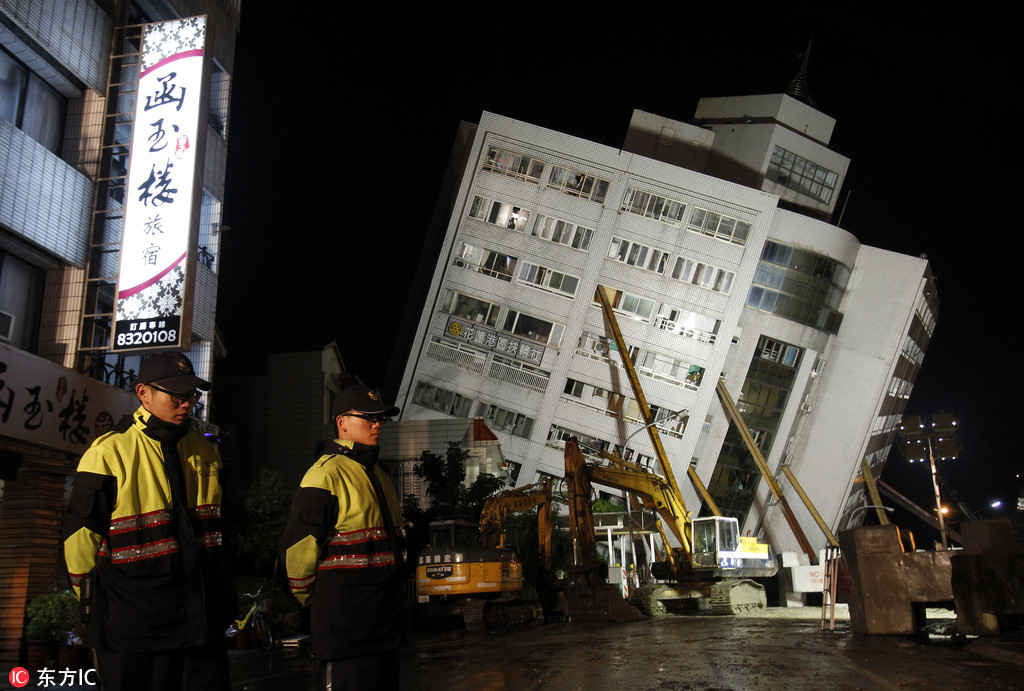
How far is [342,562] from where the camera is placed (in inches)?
179

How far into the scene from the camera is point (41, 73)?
16891mm

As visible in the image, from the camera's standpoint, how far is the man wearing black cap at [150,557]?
13.6 feet

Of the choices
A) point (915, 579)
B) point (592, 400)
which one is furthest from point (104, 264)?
point (592, 400)

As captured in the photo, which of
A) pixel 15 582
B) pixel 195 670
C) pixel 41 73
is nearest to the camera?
pixel 195 670

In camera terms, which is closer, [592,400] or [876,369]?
[592,400]

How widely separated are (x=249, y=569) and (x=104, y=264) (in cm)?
1097

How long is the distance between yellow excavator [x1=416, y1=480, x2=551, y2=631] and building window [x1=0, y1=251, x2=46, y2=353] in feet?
35.0

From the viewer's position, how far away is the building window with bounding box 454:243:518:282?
49312 mm

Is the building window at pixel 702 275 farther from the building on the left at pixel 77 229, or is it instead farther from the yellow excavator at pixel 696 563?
the building on the left at pixel 77 229

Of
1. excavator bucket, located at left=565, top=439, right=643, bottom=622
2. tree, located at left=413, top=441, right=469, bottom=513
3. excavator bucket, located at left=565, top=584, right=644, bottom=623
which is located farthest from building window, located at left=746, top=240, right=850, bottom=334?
excavator bucket, located at left=565, top=584, right=644, bottom=623

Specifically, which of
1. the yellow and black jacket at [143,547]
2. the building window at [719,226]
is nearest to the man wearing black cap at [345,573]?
the yellow and black jacket at [143,547]

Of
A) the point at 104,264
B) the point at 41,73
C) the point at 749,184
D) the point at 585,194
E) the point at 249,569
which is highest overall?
the point at 749,184

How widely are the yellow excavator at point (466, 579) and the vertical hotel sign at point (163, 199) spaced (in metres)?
8.91

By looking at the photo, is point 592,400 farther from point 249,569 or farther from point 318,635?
point 318,635
